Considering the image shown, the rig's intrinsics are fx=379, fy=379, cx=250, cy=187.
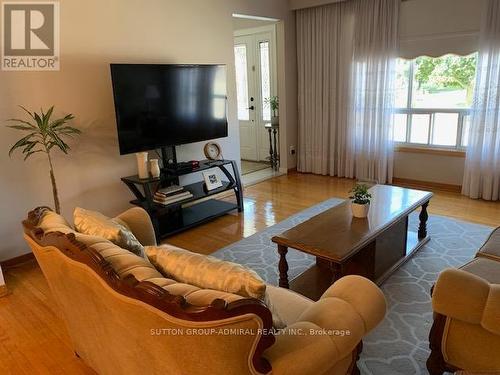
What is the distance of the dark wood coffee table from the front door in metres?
3.82

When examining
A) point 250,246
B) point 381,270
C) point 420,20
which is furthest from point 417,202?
point 420,20

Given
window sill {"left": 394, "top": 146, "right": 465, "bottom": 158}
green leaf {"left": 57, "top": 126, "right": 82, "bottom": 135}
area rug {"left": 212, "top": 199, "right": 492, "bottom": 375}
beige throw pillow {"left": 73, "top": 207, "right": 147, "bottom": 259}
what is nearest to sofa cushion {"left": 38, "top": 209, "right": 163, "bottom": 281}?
beige throw pillow {"left": 73, "top": 207, "right": 147, "bottom": 259}

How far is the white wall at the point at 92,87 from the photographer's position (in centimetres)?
325

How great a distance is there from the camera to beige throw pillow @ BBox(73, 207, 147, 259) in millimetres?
1661

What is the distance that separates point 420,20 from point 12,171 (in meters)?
4.74

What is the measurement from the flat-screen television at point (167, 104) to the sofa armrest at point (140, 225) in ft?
4.35

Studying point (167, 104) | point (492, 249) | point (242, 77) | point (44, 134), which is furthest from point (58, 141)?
point (242, 77)

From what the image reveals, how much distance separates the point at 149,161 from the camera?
150 inches

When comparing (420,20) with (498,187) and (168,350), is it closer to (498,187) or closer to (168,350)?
(498,187)

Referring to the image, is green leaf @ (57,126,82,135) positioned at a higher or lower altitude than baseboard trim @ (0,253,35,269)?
higher

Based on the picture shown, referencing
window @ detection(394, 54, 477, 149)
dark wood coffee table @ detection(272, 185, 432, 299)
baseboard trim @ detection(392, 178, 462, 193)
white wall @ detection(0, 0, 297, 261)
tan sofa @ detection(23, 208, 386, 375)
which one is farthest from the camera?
baseboard trim @ detection(392, 178, 462, 193)

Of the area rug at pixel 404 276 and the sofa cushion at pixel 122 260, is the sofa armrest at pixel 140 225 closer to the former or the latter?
the sofa cushion at pixel 122 260

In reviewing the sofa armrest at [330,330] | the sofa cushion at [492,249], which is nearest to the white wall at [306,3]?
the sofa cushion at [492,249]
